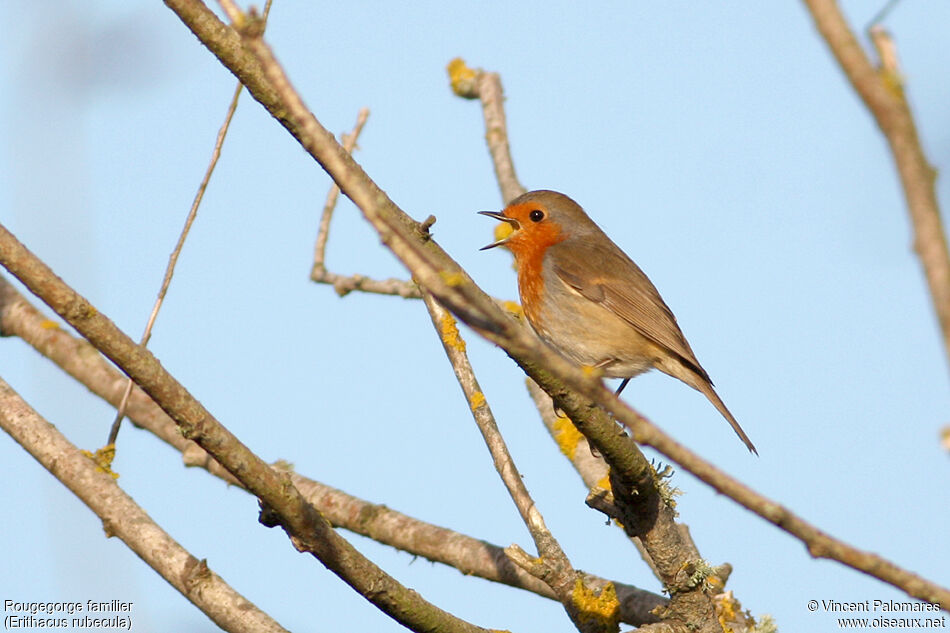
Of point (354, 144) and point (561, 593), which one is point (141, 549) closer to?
point (561, 593)

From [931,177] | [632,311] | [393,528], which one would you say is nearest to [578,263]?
[632,311]

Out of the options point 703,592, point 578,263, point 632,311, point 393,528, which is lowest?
point 703,592

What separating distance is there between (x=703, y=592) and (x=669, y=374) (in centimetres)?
224

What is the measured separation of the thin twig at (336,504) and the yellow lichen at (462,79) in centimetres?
309

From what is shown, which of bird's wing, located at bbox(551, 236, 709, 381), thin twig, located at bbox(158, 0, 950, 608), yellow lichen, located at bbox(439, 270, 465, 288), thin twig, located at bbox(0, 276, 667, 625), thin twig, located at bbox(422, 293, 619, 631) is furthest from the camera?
bird's wing, located at bbox(551, 236, 709, 381)

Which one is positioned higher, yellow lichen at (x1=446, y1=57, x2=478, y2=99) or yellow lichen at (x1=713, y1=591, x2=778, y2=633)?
yellow lichen at (x1=446, y1=57, x2=478, y2=99)

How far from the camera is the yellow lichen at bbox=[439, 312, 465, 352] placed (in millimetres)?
4402

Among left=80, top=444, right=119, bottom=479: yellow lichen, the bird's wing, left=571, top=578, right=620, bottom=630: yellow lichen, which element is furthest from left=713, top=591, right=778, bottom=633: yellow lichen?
left=80, top=444, right=119, bottom=479: yellow lichen

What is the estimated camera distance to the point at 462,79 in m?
7.27

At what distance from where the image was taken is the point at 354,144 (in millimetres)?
5363

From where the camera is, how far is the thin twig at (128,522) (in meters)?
3.20

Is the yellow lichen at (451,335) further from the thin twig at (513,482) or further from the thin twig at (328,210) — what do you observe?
the thin twig at (328,210)

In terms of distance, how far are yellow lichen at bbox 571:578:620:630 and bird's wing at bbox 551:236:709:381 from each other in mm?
2117

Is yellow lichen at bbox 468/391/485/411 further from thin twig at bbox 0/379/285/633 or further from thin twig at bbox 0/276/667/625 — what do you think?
thin twig at bbox 0/379/285/633
